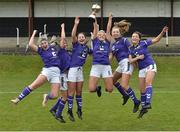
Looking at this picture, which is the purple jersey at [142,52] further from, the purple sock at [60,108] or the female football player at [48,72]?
the purple sock at [60,108]

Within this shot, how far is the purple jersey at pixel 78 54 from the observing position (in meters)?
14.6

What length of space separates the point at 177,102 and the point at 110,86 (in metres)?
3.95

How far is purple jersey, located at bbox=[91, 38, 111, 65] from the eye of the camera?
14781mm

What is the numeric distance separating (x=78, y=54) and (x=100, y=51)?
60 centimetres

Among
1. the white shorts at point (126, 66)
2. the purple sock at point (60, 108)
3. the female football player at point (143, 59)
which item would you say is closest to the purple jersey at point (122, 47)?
the white shorts at point (126, 66)

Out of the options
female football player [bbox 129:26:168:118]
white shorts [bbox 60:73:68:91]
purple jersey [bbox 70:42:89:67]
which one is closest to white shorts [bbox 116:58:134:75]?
female football player [bbox 129:26:168:118]

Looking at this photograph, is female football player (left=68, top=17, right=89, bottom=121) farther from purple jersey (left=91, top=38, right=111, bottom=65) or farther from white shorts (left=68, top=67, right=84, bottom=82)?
purple jersey (left=91, top=38, right=111, bottom=65)

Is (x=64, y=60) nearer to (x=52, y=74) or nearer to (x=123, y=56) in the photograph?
(x=52, y=74)

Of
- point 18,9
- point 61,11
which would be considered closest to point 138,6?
point 61,11

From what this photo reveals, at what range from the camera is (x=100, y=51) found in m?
14.8

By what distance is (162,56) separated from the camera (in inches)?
1275

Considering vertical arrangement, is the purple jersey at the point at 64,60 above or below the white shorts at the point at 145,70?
above

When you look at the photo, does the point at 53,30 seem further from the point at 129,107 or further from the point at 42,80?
the point at 42,80

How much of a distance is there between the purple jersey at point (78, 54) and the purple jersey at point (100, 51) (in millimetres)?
319
